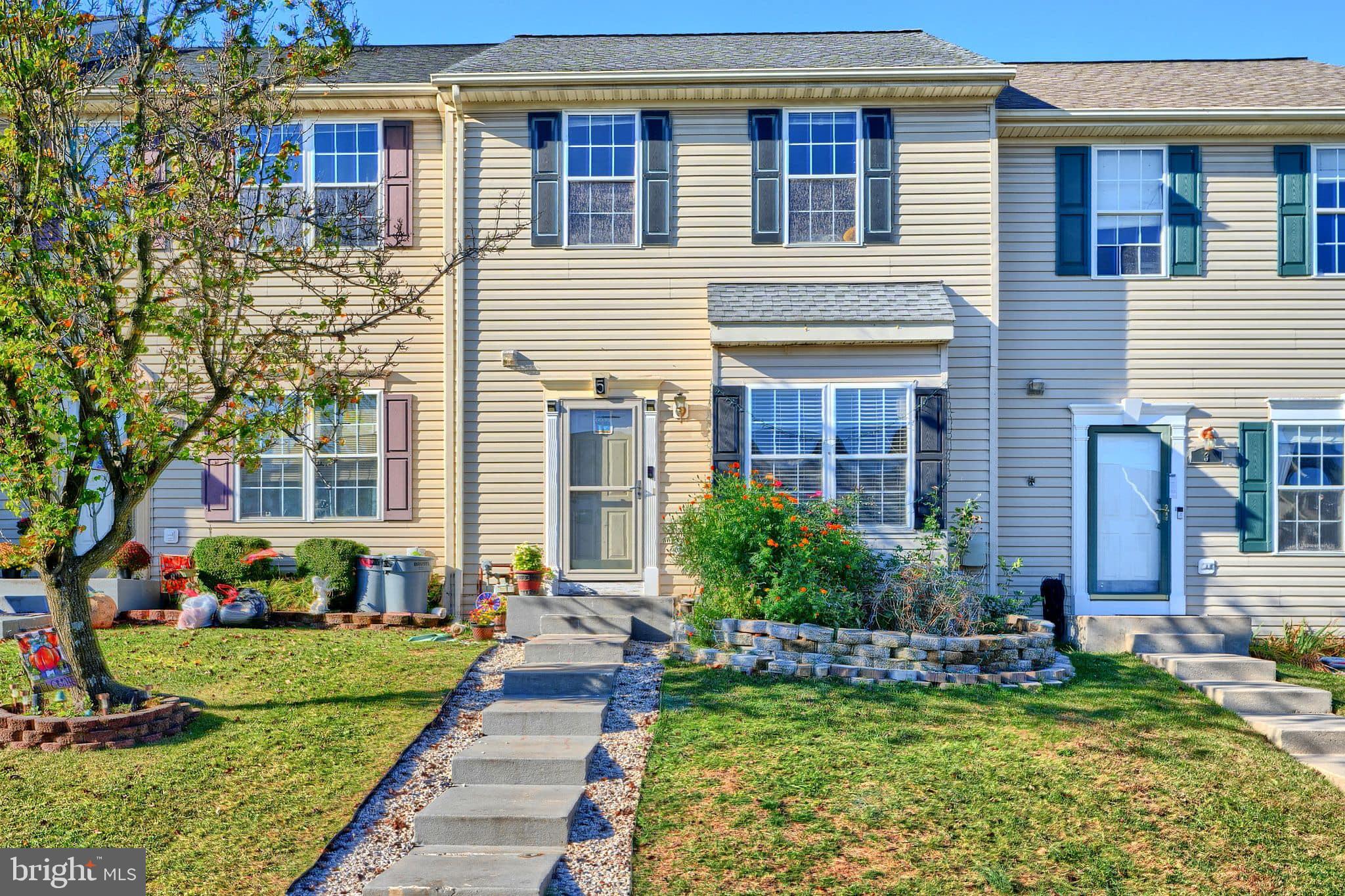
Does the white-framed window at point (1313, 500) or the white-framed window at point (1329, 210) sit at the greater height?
the white-framed window at point (1329, 210)

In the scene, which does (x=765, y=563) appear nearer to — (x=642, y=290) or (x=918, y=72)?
(x=642, y=290)

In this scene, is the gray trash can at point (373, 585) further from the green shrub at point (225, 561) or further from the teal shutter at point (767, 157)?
A: the teal shutter at point (767, 157)

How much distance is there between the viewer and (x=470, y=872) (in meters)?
5.11

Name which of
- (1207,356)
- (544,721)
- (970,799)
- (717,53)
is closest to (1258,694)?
(970,799)

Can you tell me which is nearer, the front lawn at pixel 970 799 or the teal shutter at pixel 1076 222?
the front lawn at pixel 970 799

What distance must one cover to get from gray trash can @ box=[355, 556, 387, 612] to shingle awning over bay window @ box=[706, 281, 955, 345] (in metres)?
3.93

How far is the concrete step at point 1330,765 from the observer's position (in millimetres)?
6555

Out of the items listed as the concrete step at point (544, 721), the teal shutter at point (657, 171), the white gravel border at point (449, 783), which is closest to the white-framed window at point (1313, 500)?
the teal shutter at point (657, 171)

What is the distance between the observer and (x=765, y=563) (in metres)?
8.88

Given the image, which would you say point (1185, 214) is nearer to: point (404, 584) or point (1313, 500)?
point (1313, 500)

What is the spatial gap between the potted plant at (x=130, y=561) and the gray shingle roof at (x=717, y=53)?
571 cm

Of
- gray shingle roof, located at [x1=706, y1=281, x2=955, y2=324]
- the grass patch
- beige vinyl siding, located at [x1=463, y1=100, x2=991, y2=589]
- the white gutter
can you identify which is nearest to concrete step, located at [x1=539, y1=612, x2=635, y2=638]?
beige vinyl siding, located at [x1=463, y1=100, x2=991, y2=589]

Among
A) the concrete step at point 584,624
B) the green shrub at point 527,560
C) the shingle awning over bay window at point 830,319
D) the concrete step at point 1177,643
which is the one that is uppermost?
the shingle awning over bay window at point 830,319

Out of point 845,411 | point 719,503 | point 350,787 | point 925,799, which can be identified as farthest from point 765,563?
point 350,787
